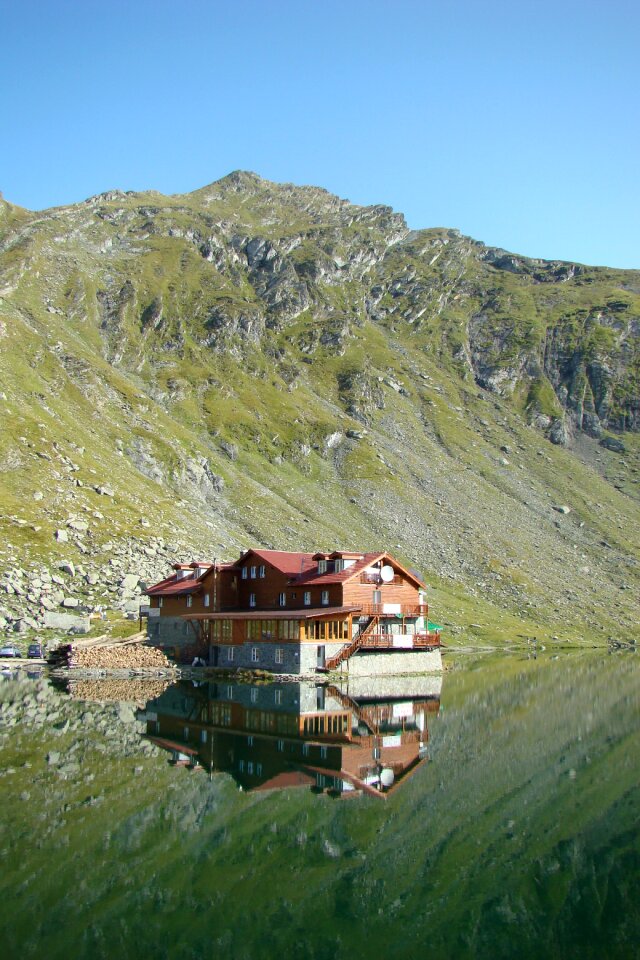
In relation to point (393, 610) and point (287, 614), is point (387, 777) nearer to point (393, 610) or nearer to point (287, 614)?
point (287, 614)

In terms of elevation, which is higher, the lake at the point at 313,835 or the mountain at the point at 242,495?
the mountain at the point at 242,495

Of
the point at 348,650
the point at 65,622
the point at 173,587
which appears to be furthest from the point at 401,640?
the point at 65,622

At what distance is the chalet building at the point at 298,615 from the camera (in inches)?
2773

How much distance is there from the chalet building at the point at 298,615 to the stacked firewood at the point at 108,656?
4764mm

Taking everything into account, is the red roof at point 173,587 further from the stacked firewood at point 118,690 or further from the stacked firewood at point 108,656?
the stacked firewood at point 118,690

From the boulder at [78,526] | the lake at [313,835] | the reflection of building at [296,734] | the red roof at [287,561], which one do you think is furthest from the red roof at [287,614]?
the boulder at [78,526]

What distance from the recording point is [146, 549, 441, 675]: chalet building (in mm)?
70438

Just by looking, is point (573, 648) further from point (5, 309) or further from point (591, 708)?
point (5, 309)

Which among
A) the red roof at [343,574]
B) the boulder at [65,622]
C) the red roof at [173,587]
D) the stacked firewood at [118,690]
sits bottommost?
the stacked firewood at [118,690]

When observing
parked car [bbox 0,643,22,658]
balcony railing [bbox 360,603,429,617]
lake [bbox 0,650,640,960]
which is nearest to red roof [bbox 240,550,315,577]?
balcony railing [bbox 360,603,429,617]

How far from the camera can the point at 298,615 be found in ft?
227

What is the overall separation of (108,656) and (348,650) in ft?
72.2

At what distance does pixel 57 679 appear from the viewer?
64.2 meters

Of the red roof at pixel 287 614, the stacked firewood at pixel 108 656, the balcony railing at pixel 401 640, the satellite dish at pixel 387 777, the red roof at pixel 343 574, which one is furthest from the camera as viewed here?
the red roof at pixel 343 574
